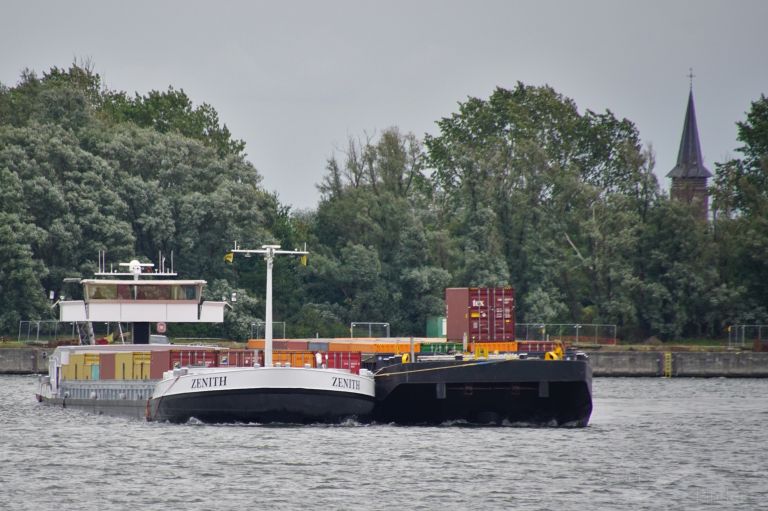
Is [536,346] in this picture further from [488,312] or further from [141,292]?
[141,292]

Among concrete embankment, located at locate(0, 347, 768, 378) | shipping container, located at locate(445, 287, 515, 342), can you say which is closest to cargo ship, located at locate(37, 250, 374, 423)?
shipping container, located at locate(445, 287, 515, 342)

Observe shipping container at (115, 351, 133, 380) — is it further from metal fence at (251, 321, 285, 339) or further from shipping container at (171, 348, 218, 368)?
metal fence at (251, 321, 285, 339)

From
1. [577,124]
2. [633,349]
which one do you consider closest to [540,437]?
[633,349]

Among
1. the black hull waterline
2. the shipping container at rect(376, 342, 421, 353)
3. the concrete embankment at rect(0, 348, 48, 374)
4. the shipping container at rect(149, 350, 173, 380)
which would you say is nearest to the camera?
the black hull waterline

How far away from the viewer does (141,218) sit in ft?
420

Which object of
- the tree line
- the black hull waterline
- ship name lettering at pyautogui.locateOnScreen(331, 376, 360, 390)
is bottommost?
the black hull waterline

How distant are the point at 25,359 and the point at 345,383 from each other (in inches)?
2284

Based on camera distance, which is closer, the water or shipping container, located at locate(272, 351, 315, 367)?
the water

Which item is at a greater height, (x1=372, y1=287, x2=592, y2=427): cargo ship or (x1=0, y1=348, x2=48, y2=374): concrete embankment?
(x1=0, y1=348, x2=48, y2=374): concrete embankment

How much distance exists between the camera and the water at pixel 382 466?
48.1m

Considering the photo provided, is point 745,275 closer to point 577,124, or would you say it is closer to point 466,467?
point 577,124

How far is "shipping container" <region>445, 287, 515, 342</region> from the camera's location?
73.8 meters

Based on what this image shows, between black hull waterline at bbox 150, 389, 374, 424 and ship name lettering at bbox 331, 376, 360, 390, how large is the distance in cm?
35

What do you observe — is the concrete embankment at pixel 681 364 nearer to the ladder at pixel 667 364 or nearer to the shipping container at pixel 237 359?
the ladder at pixel 667 364
